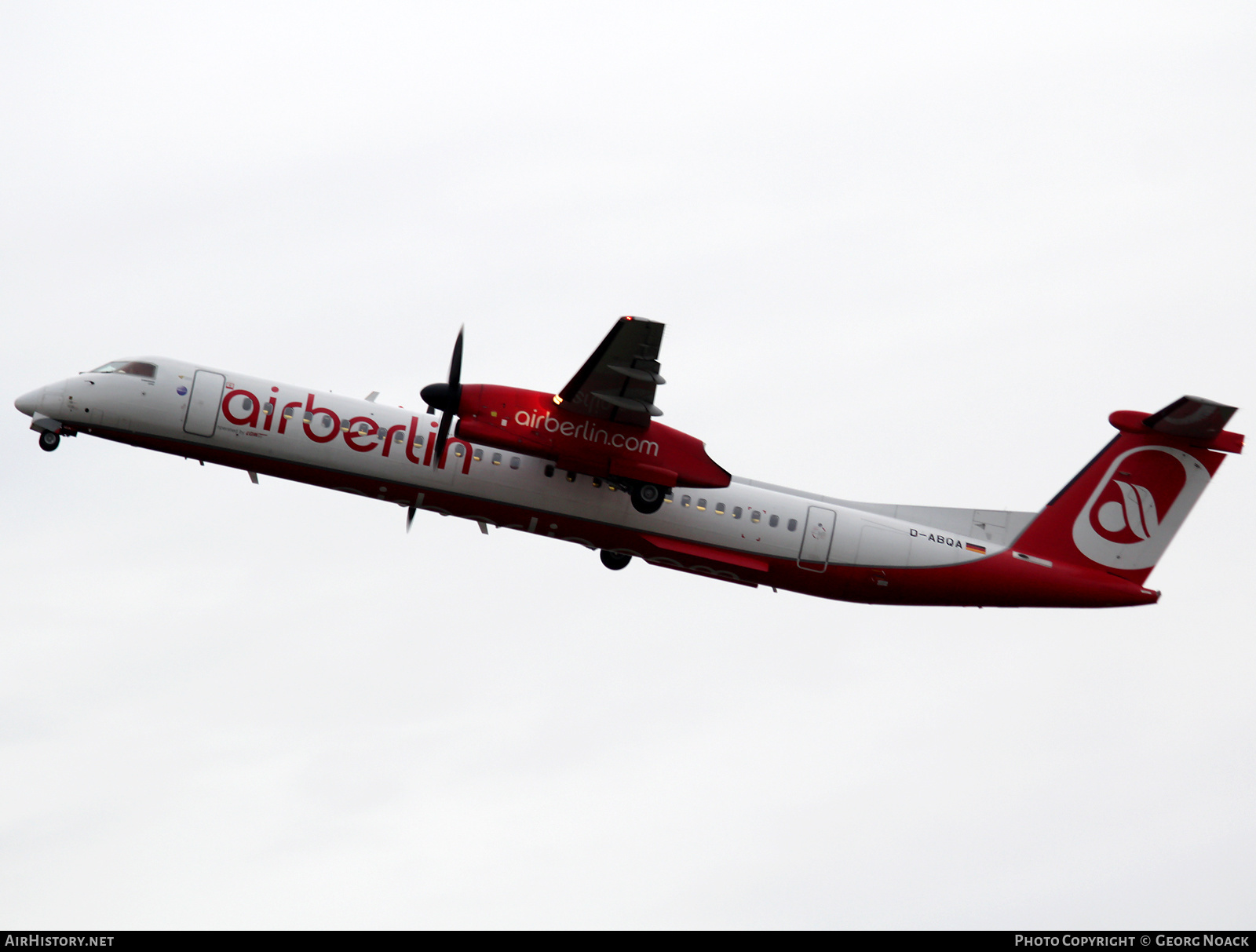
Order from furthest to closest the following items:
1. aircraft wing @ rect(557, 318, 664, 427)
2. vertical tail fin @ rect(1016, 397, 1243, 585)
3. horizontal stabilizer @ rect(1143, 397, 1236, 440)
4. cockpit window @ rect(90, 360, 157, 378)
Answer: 1. vertical tail fin @ rect(1016, 397, 1243, 585)
2. horizontal stabilizer @ rect(1143, 397, 1236, 440)
3. cockpit window @ rect(90, 360, 157, 378)
4. aircraft wing @ rect(557, 318, 664, 427)

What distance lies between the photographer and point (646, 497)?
82.6 feet

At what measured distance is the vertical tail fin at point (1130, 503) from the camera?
90.2 ft

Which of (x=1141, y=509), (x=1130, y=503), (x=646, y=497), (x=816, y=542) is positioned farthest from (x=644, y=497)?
(x=1141, y=509)

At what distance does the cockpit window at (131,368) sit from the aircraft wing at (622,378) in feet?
26.7

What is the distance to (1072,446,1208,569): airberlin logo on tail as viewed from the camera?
27578 millimetres

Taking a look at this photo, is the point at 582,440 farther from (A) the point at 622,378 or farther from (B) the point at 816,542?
(B) the point at 816,542

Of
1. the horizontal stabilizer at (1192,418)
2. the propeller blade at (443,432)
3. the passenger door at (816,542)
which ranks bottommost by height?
the passenger door at (816,542)

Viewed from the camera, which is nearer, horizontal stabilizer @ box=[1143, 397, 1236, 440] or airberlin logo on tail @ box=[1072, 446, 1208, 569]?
horizontal stabilizer @ box=[1143, 397, 1236, 440]

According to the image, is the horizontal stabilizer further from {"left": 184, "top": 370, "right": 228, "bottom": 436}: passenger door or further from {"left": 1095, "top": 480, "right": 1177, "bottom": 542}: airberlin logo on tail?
{"left": 184, "top": 370, "right": 228, "bottom": 436}: passenger door

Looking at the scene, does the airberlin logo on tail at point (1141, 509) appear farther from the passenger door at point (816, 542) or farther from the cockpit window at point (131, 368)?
the cockpit window at point (131, 368)

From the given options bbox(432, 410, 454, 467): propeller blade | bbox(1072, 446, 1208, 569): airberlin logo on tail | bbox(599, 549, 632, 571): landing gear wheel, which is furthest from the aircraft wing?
bbox(1072, 446, 1208, 569): airberlin logo on tail

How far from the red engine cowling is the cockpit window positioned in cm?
635

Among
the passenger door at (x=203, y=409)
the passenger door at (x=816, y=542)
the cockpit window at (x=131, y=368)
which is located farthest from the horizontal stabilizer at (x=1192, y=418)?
the cockpit window at (x=131, y=368)

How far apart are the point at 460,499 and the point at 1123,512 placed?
14379 millimetres
